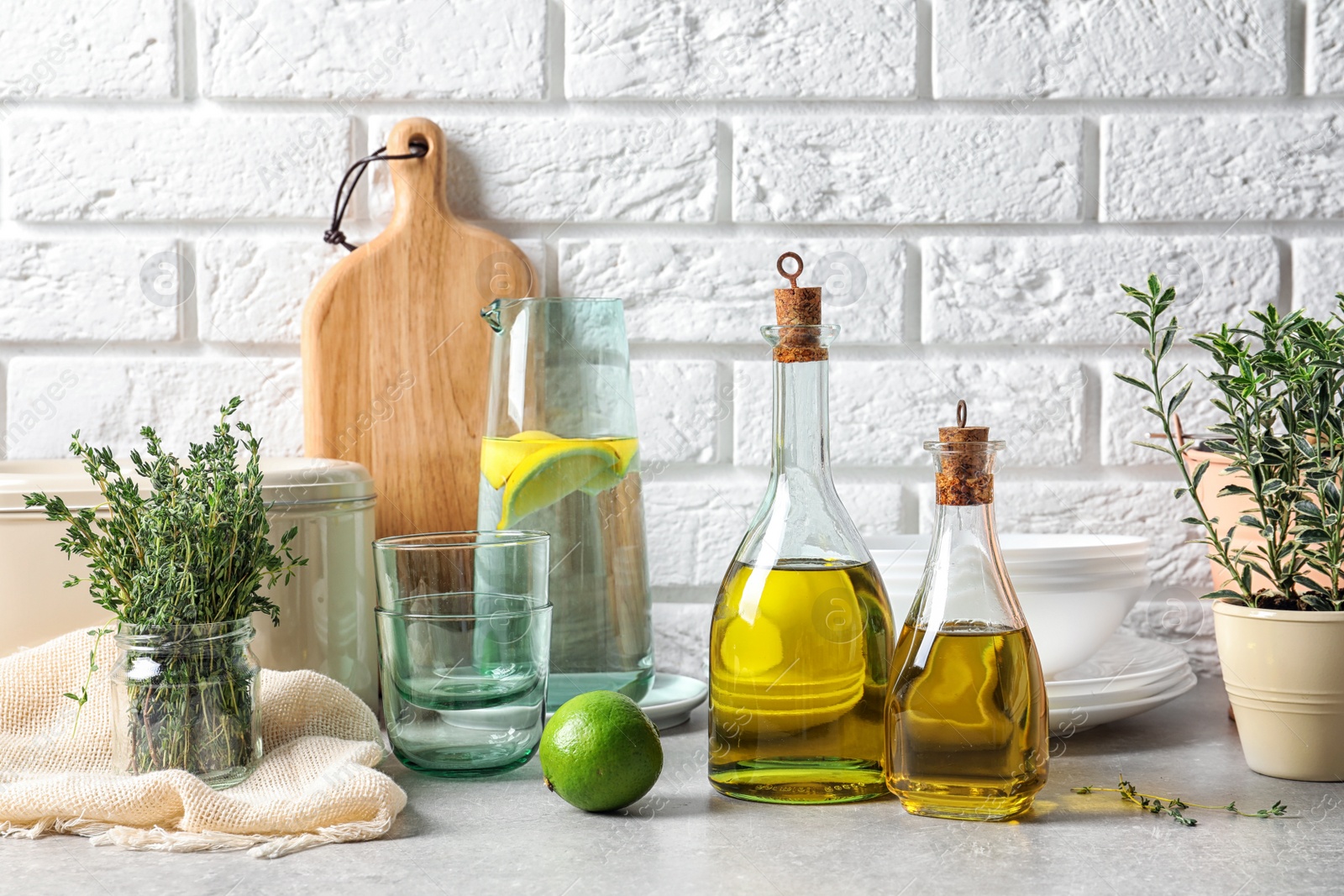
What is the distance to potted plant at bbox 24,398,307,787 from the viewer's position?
0.66 metres

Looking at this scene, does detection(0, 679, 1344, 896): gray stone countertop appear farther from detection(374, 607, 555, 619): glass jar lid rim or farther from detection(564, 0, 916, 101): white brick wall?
detection(564, 0, 916, 101): white brick wall

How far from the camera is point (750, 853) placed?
1.96 ft

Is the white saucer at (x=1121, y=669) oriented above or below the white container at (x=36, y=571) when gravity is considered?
below

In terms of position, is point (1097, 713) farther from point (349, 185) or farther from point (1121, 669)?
point (349, 185)

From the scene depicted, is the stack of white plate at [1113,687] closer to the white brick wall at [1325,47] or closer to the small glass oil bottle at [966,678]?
the small glass oil bottle at [966,678]

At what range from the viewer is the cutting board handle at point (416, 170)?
0.95 m

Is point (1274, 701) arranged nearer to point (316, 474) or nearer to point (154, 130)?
point (316, 474)

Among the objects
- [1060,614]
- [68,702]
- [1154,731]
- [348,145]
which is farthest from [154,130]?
[1154,731]

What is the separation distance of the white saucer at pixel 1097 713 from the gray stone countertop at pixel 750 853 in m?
0.07

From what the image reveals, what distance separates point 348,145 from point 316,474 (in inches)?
12.7

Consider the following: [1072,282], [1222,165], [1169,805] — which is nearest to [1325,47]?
[1222,165]

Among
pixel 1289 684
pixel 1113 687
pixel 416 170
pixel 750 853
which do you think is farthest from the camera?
pixel 416 170

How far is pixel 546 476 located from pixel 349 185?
336 millimetres

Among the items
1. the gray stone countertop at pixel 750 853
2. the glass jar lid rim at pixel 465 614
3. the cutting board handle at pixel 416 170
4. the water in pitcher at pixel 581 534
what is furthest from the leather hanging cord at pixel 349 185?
the gray stone countertop at pixel 750 853
